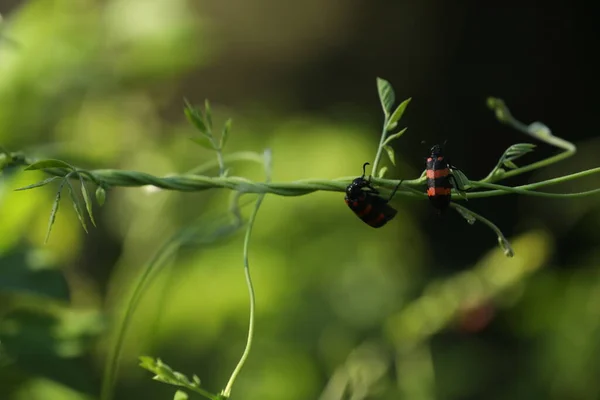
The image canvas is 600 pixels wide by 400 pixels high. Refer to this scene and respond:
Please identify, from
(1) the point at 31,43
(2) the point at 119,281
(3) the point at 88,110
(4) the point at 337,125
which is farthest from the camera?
(4) the point at 337,125

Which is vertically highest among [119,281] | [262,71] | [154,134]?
[262,71]

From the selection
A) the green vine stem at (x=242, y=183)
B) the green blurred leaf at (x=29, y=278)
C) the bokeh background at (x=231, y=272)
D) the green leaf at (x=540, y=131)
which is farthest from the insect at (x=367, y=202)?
the green blurred leaf at (x=29, y=278)

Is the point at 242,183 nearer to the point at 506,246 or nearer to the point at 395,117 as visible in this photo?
the point at 395,117

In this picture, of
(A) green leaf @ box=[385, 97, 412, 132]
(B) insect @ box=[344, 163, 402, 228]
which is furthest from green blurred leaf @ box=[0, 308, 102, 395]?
(A) green leaf @ box=[385, 97, 412, 132]

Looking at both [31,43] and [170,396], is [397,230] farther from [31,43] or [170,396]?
[31,43]

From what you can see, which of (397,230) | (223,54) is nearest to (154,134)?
(397,230)

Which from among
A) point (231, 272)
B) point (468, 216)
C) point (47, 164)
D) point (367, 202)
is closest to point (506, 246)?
point (468, 216)

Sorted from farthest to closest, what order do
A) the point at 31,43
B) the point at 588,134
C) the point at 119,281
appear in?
the point at 588,134
the point at 119,281
the point at 31,43
